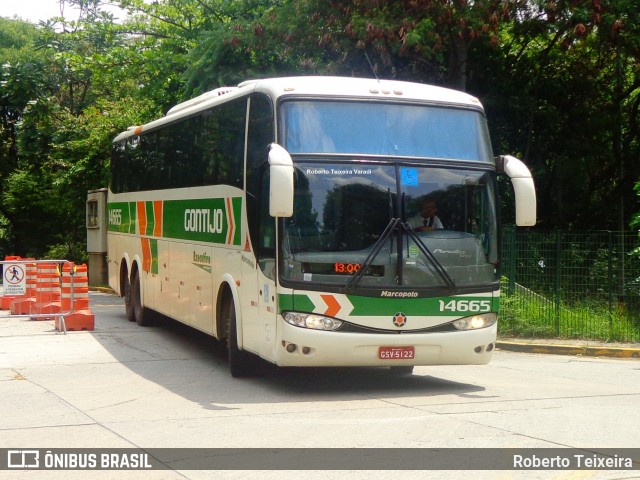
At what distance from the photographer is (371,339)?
11.2 metres

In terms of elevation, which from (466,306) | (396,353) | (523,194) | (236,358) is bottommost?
(236,358)

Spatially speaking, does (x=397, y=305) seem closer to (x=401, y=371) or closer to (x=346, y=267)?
(x=346, y=267)

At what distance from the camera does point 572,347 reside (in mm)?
17016

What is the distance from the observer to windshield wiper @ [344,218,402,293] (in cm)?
1111

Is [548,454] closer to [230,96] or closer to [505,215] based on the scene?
[230,96]

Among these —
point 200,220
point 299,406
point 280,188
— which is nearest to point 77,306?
point 200,220

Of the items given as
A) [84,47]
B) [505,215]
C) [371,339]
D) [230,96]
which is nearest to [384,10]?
[505,215]

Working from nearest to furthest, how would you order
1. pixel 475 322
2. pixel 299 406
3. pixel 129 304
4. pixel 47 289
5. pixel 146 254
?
pixel 299 406 < pixel 475 322 < pixel 146 254 < pixel 47 289 < pixel 129 304

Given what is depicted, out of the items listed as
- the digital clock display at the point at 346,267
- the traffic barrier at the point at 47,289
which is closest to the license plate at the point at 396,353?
the digital clock display at the point at 346,267

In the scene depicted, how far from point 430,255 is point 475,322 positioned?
100cm

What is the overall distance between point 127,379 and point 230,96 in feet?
12.7

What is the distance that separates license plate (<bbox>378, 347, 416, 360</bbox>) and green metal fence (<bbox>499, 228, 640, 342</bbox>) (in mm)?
7216

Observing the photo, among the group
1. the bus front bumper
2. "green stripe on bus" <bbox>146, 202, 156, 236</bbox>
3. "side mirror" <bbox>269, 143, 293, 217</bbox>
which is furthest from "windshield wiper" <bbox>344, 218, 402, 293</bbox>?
"green stripe on bus" <bbox>146, 202, 156, 236</bbox>
